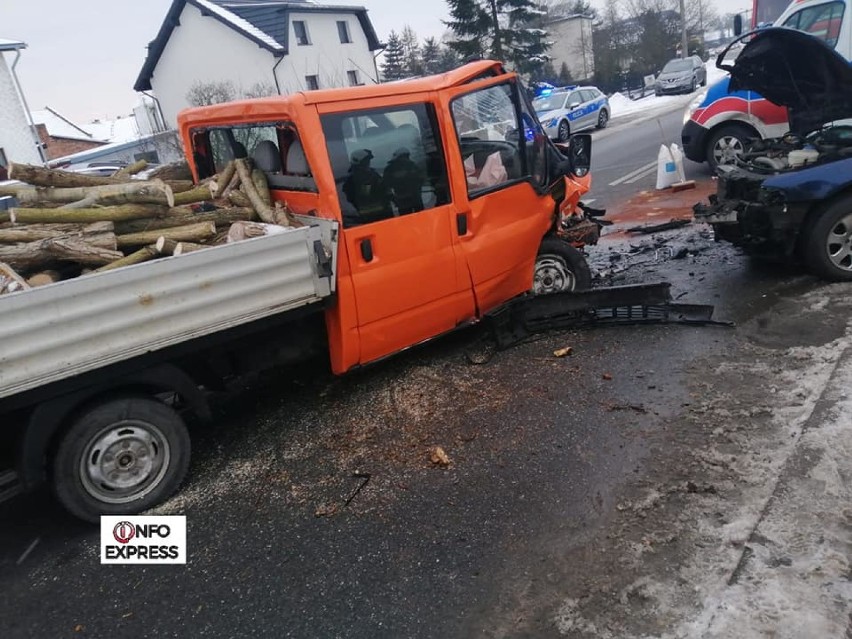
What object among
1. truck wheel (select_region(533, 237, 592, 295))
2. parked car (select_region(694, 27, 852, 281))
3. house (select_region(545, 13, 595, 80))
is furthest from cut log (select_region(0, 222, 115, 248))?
house (select_region(545, 13, 595, 80))

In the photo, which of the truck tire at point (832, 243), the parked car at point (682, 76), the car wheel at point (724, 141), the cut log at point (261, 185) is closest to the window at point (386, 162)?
the cut log at point (261, 185)

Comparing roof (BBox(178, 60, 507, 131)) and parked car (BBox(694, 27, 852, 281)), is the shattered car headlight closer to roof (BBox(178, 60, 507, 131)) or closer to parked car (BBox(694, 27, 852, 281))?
parked car (BBox(694, 27, 852, 281))

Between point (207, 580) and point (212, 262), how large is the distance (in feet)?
5.52

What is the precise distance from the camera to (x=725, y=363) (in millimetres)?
4520

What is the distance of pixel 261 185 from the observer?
15.1ft

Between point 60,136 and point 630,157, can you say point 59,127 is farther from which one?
point 630,157

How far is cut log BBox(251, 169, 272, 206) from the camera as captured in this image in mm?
4547

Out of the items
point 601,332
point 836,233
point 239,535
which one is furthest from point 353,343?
point 836,233

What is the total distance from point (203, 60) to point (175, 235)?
113 feet

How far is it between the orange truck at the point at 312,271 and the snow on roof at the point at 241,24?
94.2ft

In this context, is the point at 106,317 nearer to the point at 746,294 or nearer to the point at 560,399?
the point at 560,399

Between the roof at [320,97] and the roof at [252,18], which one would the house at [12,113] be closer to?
the roof at [252,18]

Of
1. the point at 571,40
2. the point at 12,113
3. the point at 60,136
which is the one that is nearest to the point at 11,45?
the point at 12,113

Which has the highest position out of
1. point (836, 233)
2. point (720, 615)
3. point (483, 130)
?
point (483, 130)
